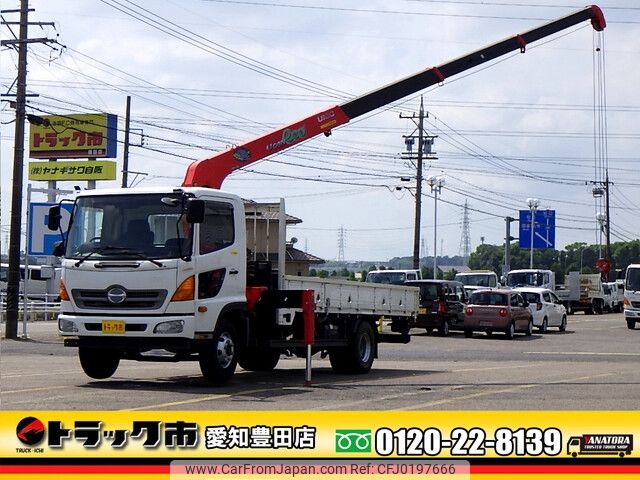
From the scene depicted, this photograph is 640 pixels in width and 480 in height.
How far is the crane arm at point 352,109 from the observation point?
1892cm

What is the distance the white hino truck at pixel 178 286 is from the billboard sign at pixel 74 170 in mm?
50008

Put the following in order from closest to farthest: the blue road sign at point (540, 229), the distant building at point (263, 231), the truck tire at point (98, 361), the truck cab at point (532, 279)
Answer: the truck tire at point (98, 361) < the distant building at point (263, 231) < the truck cab at point (532, 279) < the blue road sign at point (540, 229)

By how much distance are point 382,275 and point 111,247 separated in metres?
31.6

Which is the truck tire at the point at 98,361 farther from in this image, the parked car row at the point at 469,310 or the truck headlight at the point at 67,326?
the parked car row at the point at 469,310

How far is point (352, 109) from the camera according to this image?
73.5 ft

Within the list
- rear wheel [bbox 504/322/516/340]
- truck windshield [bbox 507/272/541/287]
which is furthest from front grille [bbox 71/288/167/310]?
truck windshield [bbox 507/272/541/287]

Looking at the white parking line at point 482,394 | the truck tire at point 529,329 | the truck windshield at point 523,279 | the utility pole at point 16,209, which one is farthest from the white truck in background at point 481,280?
the white parking line at point 482,394

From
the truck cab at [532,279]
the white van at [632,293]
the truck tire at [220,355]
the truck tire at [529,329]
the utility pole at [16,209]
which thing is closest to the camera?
the truck tire at [220,355]

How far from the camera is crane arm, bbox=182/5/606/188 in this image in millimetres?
18922

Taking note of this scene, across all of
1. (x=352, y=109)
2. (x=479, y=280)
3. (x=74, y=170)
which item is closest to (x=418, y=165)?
(x=479, y=280)

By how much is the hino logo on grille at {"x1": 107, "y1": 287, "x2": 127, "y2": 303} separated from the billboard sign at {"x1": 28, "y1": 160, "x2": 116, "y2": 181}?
51.6m

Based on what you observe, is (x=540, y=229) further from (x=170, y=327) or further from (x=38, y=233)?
(x=170, y=327)

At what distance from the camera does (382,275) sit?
46.0 metres

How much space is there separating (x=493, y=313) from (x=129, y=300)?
23699 millimetres
